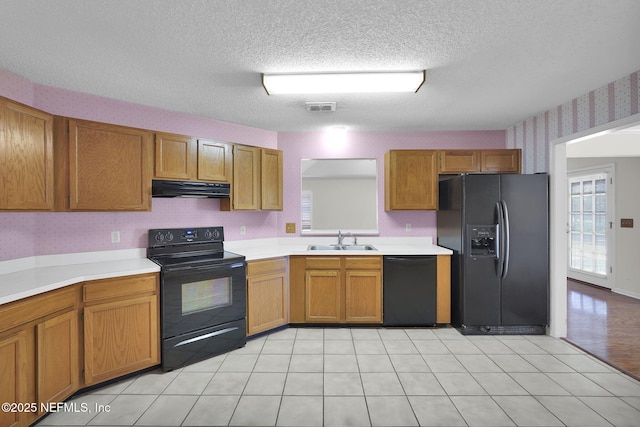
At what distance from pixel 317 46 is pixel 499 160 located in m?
2.88

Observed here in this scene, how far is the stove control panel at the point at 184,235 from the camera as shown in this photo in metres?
3.08

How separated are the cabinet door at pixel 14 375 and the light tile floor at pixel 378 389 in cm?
25

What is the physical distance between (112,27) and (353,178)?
2.92 metres

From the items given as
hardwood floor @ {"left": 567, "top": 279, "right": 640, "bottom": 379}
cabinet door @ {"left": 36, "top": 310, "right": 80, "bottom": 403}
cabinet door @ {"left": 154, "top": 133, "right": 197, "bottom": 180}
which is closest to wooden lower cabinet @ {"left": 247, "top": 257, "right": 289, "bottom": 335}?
cabinet door @ {"left": 154, "top": 133, "right": 197, "bottom": 180}

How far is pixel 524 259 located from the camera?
3.31m

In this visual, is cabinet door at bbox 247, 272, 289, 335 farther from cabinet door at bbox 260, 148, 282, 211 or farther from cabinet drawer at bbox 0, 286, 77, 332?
cabinet drawer at bbox 0, 286, 77, 332

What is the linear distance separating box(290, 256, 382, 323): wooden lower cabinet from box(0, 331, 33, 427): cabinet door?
2316 millimetres

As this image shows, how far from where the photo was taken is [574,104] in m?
3.03

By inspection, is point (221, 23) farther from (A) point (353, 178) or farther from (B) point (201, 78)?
(A) point (353, 178)

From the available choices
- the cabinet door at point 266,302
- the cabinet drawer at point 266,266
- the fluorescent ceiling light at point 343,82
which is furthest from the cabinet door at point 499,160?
the cabinet door at point 266,302

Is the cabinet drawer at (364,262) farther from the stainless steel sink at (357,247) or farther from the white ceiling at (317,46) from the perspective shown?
the white ceiling at (317,46)

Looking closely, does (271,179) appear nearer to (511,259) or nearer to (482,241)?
(482,241)

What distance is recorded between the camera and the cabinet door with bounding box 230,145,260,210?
3.38 m

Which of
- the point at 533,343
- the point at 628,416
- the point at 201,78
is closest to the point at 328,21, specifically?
the point at 201,78
